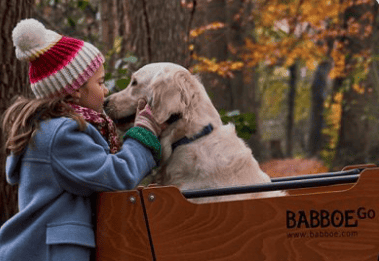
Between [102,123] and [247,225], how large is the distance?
802 mm

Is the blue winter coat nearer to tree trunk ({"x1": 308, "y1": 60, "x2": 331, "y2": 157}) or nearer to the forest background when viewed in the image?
the forest background

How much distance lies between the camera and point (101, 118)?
2.34 meters

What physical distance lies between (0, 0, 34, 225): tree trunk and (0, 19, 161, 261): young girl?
144cm

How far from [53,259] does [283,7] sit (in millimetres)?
10874

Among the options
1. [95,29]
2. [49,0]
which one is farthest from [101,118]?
[95,29]

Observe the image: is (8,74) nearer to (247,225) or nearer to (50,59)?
(50,59)

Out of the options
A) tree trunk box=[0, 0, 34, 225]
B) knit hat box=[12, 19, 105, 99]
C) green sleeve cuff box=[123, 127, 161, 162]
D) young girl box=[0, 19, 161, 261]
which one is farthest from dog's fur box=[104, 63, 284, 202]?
tree trunk box=[0, 0, 34, 225]

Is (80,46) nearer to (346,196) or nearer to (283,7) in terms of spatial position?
(346,196)

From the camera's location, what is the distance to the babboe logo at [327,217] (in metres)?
1.89

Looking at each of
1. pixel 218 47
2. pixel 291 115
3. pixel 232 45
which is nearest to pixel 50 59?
pixel 218 47

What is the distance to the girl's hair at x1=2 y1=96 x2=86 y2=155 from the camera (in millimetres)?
2135

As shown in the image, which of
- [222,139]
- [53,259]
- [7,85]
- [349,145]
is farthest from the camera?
[349,145]

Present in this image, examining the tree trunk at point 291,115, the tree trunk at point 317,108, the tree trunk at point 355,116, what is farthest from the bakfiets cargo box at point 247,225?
the tree trunk at point 291,115

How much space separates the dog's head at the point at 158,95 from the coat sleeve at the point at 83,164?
1.48 ft
